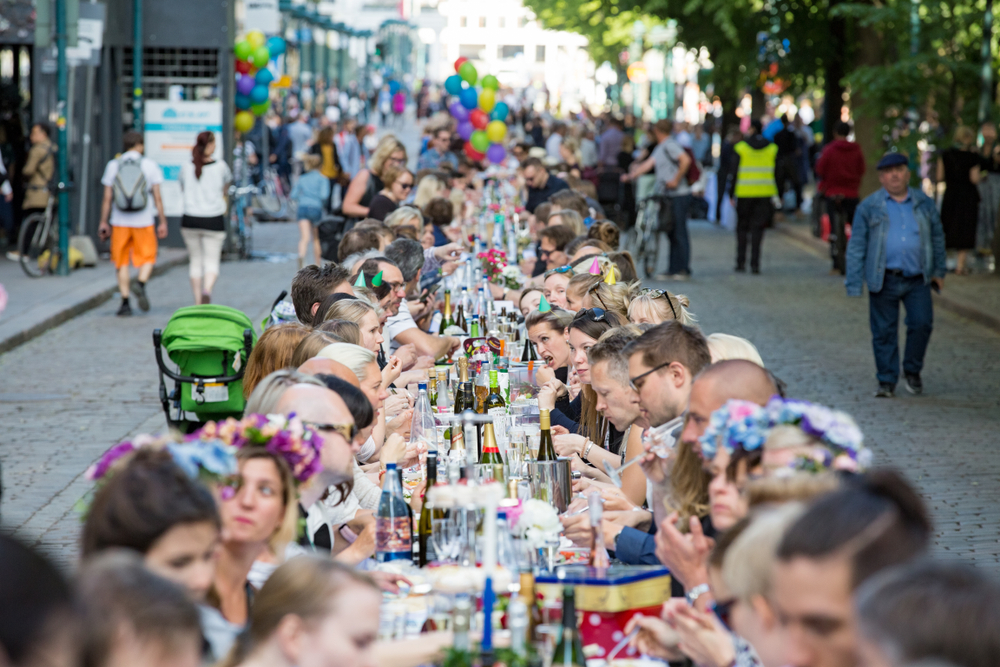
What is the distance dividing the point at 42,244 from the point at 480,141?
756 cm

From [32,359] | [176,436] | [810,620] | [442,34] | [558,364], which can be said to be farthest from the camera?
[442,34]

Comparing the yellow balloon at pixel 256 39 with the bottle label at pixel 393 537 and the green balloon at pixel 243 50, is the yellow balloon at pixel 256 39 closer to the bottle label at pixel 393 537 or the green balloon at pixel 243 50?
the green balloon at pixel 243 50

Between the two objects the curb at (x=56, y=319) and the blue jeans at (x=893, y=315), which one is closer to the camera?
the blue jeans at (x=893, y=315)

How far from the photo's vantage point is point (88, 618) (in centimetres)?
218

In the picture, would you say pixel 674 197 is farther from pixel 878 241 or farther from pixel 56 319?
pixel 56 319

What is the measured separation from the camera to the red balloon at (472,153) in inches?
915

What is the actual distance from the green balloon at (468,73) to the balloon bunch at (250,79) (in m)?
3.16

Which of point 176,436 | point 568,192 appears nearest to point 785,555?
point 176,436

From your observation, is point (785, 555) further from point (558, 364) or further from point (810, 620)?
point (558, 364)

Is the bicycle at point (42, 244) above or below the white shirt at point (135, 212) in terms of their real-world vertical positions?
below

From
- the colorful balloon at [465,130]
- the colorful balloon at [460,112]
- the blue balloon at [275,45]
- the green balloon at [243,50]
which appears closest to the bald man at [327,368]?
the green balloon at [243,50]

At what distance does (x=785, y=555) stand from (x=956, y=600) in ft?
1.89

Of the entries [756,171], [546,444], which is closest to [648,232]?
[756,171]

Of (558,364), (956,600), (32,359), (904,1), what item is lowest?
(32,359)
